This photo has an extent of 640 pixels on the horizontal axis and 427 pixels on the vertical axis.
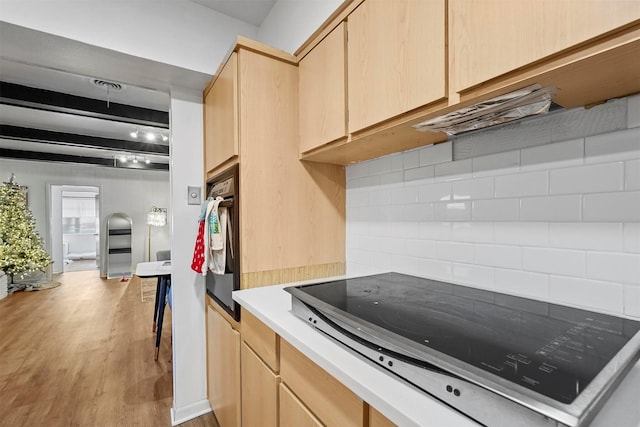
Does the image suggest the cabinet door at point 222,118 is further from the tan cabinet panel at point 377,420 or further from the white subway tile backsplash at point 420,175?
the tan cabinet panel at point 377,420

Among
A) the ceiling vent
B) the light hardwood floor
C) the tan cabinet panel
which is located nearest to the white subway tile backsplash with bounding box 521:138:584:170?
the tan cabinet panel

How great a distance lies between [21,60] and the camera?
1651mm

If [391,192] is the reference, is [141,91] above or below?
above

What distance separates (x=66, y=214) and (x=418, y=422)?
12172 mm

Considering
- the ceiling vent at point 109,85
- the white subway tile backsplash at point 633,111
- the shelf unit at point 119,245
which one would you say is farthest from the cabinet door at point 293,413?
the shelf unit at point 119,245

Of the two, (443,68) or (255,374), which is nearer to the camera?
(443,68)

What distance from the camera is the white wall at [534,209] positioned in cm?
80

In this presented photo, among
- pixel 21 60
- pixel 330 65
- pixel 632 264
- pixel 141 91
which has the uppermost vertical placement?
pixel 141 91

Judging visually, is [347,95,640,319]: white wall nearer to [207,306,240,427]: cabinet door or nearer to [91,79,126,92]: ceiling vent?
[207,306,240,427]: cabinet door

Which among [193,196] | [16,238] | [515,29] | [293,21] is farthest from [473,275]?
[16,238]

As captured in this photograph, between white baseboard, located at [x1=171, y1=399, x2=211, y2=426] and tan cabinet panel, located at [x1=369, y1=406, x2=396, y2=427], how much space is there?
1799mm

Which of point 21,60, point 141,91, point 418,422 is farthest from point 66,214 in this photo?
point 418,422

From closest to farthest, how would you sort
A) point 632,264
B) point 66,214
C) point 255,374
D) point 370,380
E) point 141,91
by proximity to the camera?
point 370,380 < point 632,264 < point 255,374 < point 141,91 < point 66,214

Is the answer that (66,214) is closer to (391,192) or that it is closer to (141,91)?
(141,91)
